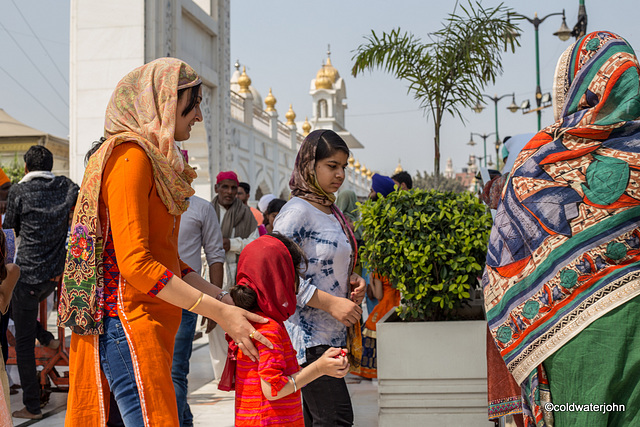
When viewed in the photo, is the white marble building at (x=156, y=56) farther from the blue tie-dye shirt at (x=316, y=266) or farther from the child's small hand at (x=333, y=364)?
the child's small hand at (x=333, y=364)

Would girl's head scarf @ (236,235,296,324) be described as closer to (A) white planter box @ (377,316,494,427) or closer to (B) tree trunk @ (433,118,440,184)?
(A) white planter box @ (377,316,494,427)

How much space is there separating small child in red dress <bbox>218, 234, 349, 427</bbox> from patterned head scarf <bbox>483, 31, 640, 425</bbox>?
675 mm

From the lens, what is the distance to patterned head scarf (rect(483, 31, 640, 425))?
7.48ft

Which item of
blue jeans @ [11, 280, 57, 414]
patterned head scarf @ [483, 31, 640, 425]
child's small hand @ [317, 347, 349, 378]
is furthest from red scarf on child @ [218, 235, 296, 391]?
blue jeans @ [11, 280, 57, 414]

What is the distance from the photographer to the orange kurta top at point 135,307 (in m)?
2.04

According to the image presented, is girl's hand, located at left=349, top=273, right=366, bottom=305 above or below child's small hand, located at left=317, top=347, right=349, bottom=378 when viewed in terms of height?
above

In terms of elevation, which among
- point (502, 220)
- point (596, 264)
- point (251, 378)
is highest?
point (502, 220)

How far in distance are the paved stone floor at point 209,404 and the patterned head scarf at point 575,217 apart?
2.54 m

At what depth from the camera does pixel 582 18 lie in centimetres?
1187

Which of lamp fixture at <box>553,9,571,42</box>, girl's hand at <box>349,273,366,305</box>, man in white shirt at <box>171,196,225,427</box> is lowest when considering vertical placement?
girl's hand at <box>349,273,366,305</box>

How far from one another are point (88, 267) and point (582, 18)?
461 inches

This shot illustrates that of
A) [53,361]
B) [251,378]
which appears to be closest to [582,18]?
[53,361]

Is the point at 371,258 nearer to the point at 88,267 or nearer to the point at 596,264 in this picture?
the point at 596,264

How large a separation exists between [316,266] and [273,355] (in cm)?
74
